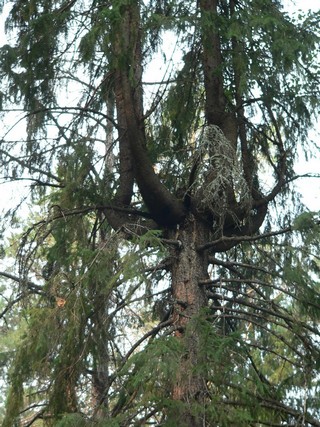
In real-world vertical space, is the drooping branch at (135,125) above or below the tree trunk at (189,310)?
above

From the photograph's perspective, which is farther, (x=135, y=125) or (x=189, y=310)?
(x=135, y=125)

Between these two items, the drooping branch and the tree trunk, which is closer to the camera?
the tree trunk

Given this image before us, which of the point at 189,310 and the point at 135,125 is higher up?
the point at 135,125

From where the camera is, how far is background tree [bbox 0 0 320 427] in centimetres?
778

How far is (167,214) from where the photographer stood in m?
9.30

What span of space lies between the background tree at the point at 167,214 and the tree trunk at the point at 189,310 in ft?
0.06

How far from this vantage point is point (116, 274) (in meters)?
8.05

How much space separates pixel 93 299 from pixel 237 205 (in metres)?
1.98

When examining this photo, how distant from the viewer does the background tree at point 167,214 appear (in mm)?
7777

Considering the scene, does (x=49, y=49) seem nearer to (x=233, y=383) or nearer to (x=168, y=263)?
(x=168, y=263)

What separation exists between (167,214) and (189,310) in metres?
1.13

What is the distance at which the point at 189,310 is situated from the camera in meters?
8.81

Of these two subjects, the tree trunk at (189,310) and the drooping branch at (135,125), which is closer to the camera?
the tree trunk at (189,310)

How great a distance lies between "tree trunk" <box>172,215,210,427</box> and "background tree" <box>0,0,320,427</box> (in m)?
0.02
